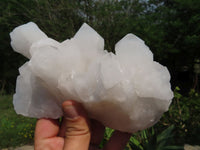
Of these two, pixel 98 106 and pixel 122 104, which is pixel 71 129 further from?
pixel 122 104

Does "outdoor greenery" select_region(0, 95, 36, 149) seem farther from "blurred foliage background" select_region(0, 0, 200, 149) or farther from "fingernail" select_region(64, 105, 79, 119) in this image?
"fingernail" select_region(64, 105, 79, 119)

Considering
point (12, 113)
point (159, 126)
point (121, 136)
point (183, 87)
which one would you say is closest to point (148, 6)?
point (183, 87)

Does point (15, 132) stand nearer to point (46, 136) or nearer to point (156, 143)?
point (156, 143)

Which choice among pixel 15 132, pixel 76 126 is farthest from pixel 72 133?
pixel 15 132

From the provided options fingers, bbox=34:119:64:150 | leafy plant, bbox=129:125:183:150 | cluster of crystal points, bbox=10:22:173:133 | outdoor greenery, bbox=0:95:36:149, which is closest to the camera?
cluster of crystal points, bbox=10:22:173:133

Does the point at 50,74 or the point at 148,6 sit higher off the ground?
the point at 148,6

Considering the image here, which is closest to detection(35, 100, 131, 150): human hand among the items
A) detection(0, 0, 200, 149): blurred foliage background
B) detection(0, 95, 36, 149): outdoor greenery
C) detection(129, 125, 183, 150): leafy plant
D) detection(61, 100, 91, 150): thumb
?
detection(61, 100, 91, 150): thumb

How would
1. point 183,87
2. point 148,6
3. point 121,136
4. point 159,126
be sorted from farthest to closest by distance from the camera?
point 183,87
point 148,6
point 159,126
point 121,136
